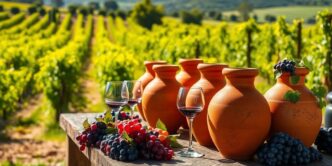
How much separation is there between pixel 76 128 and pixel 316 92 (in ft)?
5.87

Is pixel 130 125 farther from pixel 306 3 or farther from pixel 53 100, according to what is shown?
pixel 306 3

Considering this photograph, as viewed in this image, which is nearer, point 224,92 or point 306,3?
point 224,92

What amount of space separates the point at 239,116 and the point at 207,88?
0.48 metres

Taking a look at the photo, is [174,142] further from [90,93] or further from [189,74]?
[90,93]

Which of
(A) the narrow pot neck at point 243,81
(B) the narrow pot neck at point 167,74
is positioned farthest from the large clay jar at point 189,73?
(A) the narrow pot neck at point 243,81

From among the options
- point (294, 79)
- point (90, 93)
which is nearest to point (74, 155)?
point (294, 79)

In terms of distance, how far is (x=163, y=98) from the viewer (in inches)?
147

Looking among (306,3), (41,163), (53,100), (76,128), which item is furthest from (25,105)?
(306,3)

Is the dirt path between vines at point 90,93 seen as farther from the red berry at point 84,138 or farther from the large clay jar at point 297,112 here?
the large clay jar at point 297,112

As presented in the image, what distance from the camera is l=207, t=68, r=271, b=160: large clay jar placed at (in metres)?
2.98

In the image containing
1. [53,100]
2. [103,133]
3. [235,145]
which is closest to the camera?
[235,145]

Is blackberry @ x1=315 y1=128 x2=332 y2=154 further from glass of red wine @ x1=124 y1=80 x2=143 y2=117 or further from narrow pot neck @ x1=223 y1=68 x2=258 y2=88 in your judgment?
glass of red wine @ x1=124 y1=80 x2=143 y2=117

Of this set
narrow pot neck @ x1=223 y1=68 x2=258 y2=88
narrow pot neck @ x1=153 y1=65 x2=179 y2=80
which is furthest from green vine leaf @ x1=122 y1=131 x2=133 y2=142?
narrow pot neck @ x1=153 y1=65 x2=179 y2=80

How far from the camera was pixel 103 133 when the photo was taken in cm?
339
